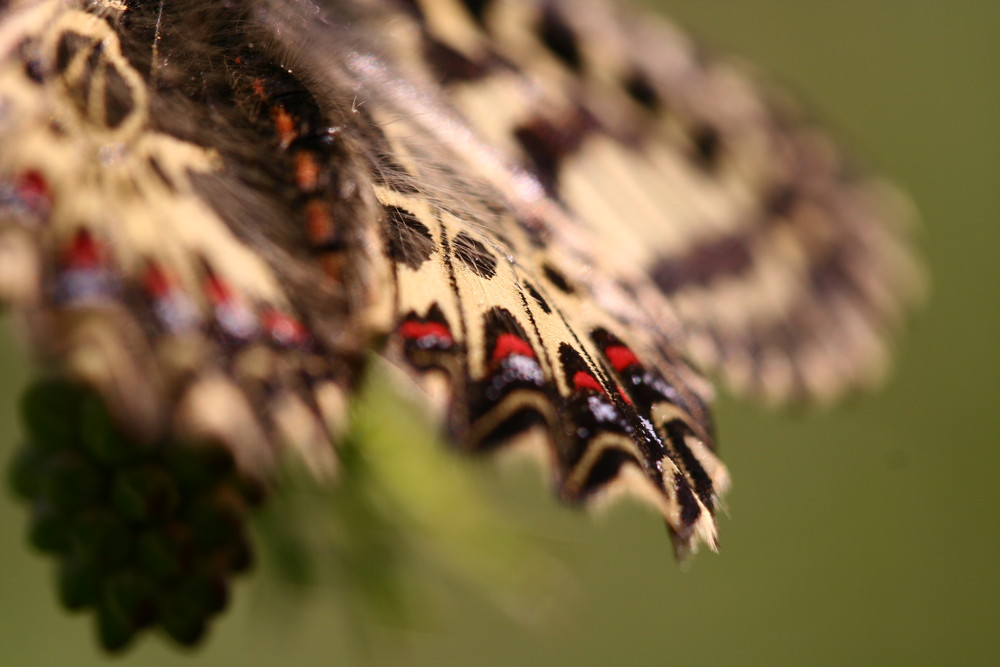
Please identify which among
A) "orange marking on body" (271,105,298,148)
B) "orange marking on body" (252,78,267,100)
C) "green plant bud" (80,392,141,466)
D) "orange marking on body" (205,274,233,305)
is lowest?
"green plant bud" (80,392,141,466)

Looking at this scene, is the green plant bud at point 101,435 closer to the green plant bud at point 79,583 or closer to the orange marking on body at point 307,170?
A: the green plant bud at point 79,583

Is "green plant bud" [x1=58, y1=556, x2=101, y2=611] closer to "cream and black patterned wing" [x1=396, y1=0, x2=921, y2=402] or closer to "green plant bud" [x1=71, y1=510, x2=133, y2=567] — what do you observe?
"green plant bud" [x1=71, y1=510, x2=133, y2=567]

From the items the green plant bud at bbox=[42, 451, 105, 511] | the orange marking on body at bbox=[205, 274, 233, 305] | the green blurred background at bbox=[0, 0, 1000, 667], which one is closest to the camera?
the green plant bud at bbox=[42, 451, 105, 511]

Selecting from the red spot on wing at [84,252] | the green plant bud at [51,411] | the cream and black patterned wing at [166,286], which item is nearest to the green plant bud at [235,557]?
the cream and black patterned wing at [166,286]

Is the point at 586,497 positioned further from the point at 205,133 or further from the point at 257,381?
the point at 205,133

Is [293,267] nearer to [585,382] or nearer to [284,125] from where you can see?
[284,125]

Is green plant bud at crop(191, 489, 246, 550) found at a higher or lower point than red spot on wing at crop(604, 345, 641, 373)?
lower

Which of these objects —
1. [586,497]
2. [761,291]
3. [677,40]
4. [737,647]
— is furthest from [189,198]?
[737,647]

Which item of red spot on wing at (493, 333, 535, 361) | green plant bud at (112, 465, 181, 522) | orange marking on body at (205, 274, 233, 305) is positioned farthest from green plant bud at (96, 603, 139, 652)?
red spot on wing at (493, 333, 535, 361)
